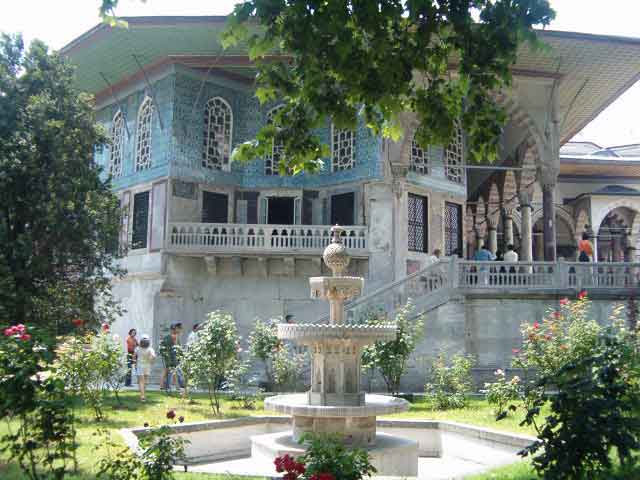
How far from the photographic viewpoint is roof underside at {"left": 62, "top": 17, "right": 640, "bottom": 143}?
16766mm

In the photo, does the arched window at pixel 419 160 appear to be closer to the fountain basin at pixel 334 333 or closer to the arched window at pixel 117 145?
the arched window at pixel 117 145

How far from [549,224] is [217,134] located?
1015 cm

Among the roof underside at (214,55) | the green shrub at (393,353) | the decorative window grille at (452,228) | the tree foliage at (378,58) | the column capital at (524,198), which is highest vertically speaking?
the roof underside at (214,55)

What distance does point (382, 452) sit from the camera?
7527mm

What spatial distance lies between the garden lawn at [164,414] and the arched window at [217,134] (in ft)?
26.2

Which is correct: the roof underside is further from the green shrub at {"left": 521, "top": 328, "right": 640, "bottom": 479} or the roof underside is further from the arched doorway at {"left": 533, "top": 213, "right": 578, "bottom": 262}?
the green shrub at {"left": 521, "top": 328, "right": 640, "bottom": 479}

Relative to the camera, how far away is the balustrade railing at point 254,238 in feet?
57.2

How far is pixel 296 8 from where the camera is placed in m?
5.36

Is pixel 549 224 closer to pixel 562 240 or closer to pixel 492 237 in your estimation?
pixel 492 237

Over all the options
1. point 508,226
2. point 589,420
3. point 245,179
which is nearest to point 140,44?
point 245,179

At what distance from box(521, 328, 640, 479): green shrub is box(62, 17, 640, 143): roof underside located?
13.1 m

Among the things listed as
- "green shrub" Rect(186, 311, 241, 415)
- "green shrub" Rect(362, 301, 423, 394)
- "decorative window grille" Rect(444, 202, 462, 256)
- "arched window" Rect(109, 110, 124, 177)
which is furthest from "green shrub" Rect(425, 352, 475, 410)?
"arched window" Rect(109, 110, 124, 177)

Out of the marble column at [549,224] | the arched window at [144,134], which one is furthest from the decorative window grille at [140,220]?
the marble column at [549,224]

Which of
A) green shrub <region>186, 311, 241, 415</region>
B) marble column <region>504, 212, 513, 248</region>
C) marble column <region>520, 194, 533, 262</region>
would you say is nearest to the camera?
green shrub <region>186, 311, 241, 415</region>
